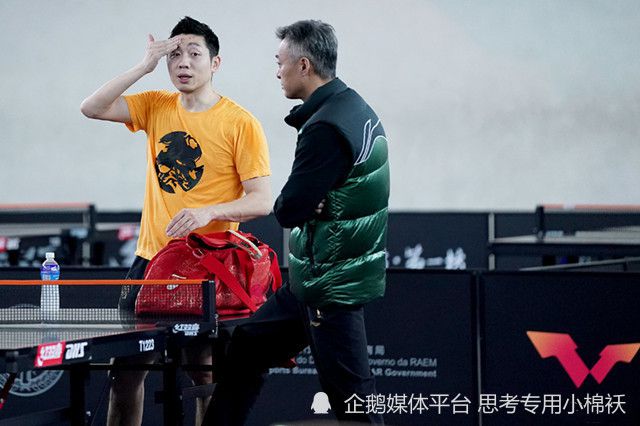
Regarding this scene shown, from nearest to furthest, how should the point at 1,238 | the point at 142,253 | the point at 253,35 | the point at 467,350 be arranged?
the point at 142,253 → the point at 467,350 → the point at 1,238 → the point at 253,35

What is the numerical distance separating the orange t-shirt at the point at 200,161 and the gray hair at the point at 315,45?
0.66 m

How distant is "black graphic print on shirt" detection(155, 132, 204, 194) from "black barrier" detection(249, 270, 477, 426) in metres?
1.72

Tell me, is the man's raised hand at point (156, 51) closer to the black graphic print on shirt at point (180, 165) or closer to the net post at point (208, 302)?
the black graphic print on shirt at point (180, 165)

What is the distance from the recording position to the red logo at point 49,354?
3.47 metres

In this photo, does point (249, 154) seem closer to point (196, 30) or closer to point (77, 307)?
point (196, 30)

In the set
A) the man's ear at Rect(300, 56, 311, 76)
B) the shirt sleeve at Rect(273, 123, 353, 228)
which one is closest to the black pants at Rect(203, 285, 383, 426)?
the shirt sleeve at Rect(273, 123, 353, 228)

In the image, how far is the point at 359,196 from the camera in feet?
13.7

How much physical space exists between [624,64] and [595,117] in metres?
0.71

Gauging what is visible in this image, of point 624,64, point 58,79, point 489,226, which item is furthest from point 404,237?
point 58,79

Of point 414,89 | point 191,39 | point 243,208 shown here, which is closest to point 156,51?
point 191,39

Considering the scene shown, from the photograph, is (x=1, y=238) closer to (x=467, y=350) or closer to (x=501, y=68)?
(x=467, y=350)

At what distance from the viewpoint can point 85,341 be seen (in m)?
3.69

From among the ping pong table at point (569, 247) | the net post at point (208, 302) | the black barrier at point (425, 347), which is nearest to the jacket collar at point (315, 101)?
the net post at point (208, 302)

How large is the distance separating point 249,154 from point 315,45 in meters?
0.72
